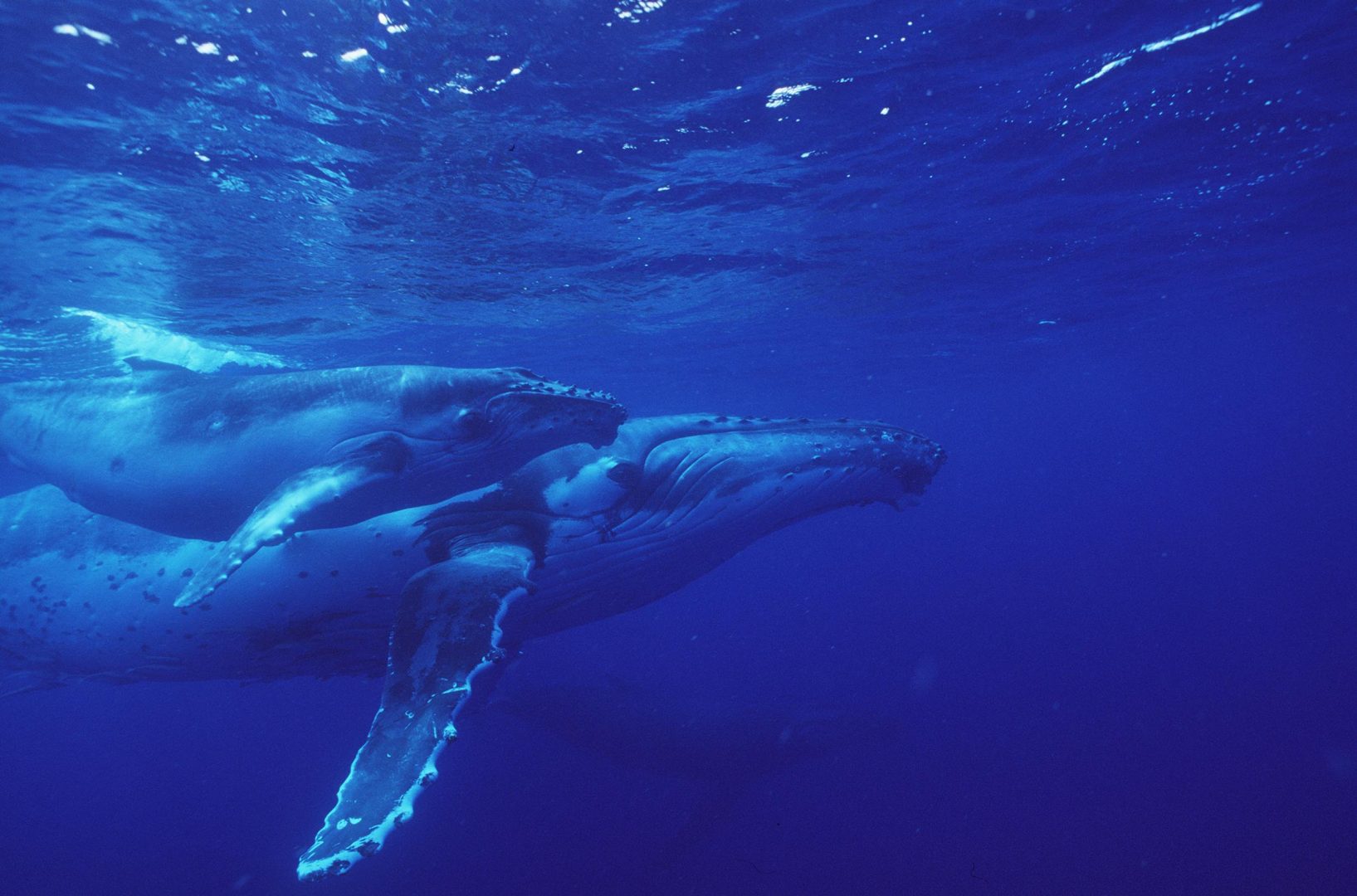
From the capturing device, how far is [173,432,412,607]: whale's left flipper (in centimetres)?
438

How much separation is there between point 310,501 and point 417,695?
1.72 metres

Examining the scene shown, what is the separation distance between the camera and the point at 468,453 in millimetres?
5402

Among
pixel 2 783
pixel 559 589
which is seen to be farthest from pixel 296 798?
pixel 559 589

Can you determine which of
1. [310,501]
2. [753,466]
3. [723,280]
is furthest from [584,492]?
[723,280]

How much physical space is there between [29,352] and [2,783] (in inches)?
835

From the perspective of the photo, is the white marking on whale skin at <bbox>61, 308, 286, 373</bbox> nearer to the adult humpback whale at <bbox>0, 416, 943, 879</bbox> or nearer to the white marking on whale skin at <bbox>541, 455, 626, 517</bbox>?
the adult humpback whale at <bbox>0, 416, 943, 879</bbox>

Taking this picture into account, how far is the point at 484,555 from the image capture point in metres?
5.01

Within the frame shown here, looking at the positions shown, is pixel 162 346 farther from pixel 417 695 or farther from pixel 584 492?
pixel 417 695

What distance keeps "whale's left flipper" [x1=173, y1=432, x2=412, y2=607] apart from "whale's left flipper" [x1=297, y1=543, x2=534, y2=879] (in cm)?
88

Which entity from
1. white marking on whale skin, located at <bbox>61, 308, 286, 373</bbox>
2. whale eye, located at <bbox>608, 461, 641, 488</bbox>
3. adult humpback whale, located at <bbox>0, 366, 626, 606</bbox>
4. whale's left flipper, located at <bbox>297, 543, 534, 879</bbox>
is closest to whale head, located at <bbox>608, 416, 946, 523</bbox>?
whale eye, located at <bbox>608, 461, 641, 488</bbox>

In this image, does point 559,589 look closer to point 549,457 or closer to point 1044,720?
point 549,457

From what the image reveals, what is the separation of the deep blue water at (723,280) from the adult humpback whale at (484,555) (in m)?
4.89

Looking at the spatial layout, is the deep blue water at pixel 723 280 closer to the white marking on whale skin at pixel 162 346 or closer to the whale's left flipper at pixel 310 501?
the white marking on whale skin at pixel 162 346

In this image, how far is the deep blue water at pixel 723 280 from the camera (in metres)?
8.45
